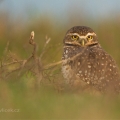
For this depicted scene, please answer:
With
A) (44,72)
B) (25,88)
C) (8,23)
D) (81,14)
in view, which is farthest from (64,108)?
(81,14)

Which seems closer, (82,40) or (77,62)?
(77,62)

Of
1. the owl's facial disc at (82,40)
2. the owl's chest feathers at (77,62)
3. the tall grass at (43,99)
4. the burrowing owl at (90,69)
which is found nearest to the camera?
the tall grass at (43,99)

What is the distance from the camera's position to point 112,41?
46.2ft

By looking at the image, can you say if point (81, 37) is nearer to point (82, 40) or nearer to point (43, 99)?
point (82, 40)

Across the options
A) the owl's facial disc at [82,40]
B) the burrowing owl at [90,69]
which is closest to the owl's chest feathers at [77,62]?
the burrowing owl at [90,69]

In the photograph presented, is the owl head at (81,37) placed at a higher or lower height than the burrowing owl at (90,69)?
higher

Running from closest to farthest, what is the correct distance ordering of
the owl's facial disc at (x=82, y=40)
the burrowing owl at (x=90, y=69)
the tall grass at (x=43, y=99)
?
the tall grass at (x=43, y=99) < the burrowing owl at (x=90, y=69) < the owl's facial disc at (x=82, y=40)

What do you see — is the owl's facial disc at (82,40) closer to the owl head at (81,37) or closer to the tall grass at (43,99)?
the owl head at (81,37)

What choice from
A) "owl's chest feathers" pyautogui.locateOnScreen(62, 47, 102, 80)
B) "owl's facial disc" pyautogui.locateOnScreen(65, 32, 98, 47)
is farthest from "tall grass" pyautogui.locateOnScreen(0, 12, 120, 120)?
"owl's facial disc" pyautogui.locateOnScreen(65, 32, 98, 47)

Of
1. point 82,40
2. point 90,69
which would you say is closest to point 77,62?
point 90,69

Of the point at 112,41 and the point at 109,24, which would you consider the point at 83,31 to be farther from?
the point at 109,24

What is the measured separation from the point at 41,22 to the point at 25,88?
7.62m

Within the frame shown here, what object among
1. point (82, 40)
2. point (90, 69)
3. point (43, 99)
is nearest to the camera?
point (43, 99)

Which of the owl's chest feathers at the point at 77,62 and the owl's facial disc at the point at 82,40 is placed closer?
the owl's chest feathers at the point at 77,62
